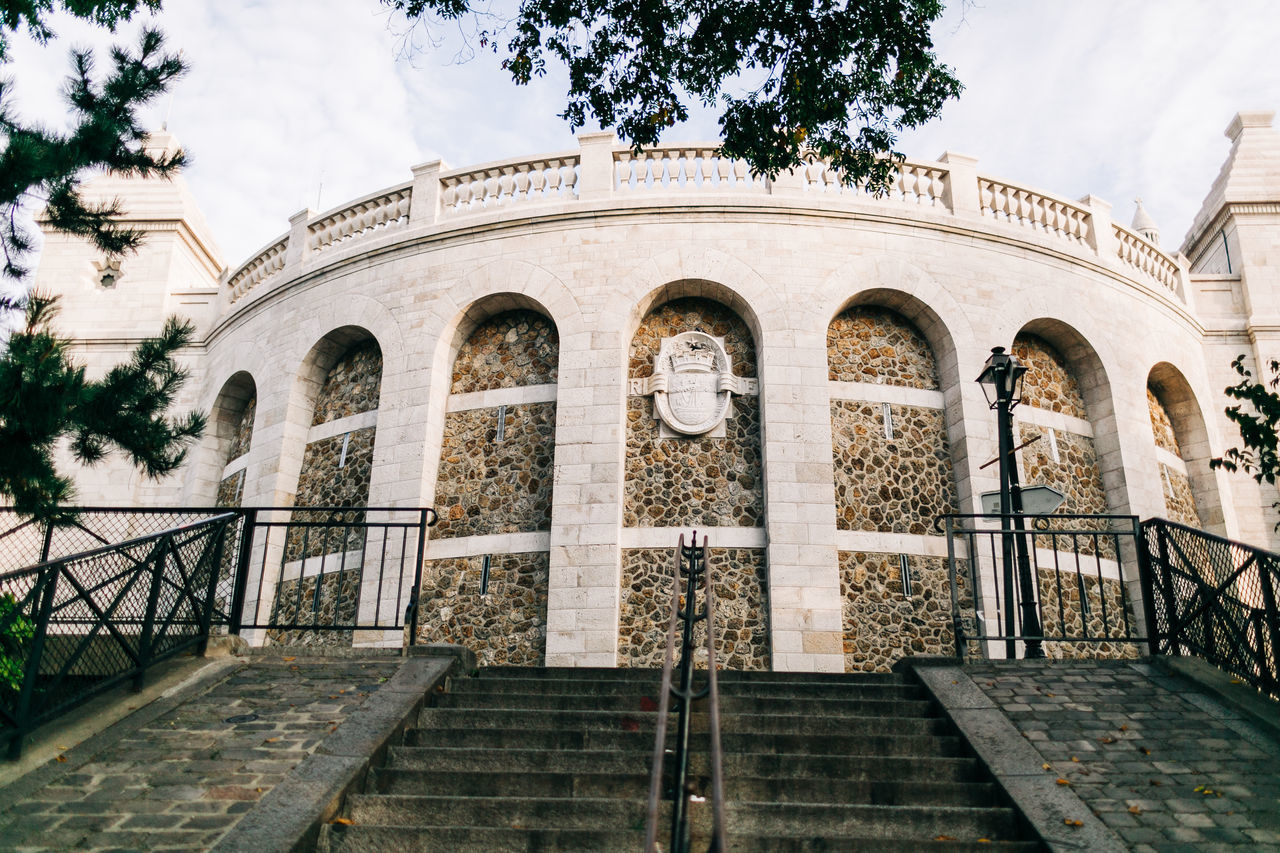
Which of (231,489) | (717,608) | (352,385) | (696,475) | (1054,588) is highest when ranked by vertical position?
(352,385)

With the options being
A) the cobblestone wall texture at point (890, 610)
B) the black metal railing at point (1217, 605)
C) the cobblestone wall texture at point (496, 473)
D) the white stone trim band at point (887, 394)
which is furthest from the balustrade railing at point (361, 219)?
the black metal railing at point (1217, 605)

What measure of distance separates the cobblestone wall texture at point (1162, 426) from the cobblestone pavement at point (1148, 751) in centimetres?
831

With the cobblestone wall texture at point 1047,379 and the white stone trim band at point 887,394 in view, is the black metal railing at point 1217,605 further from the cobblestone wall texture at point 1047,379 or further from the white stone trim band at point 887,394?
the cobblestone wall texture at point 1047,379

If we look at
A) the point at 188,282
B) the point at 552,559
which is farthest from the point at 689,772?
the point at 188,282

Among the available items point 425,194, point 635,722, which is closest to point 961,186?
point 425,194

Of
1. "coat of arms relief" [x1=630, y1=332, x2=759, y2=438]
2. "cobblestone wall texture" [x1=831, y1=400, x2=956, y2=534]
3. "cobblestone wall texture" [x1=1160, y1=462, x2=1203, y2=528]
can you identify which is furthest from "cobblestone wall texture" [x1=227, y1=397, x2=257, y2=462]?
"cobblestone wall texture" [x1=1160, y1=462, x2=1203, y2=528]

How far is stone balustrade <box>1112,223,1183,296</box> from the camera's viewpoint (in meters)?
15.5

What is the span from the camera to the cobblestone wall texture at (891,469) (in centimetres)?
A: 1230

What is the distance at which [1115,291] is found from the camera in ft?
48.2

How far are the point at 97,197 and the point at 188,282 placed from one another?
240 cm

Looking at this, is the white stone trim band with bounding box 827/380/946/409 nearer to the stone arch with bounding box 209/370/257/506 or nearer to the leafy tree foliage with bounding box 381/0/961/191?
the leafy tree foliage with bounding box 381/0/961/191

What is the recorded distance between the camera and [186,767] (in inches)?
231

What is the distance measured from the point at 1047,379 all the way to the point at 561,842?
11429 mm

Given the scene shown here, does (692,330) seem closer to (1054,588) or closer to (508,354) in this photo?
(508,354)
